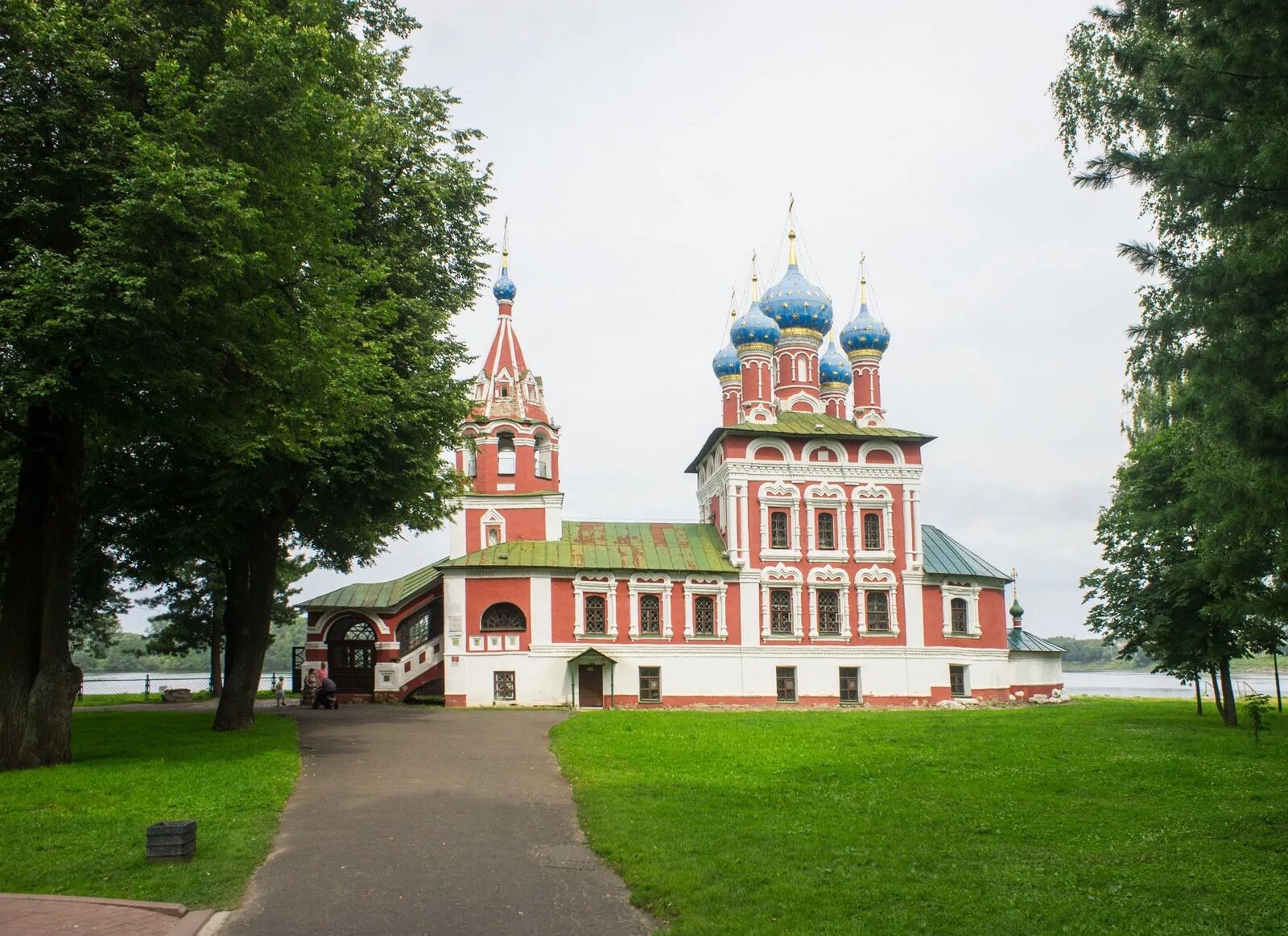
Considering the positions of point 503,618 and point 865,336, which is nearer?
point 503,618

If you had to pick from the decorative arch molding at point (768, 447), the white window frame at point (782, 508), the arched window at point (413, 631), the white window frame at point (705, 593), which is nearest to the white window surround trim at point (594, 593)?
the white window frame at point (705, 593)

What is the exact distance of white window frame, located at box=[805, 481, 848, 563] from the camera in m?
34.1

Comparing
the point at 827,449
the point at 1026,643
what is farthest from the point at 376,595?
the point at 1026,643

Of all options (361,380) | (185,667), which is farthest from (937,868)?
(185,667)

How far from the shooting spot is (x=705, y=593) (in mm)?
33125

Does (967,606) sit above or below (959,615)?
above

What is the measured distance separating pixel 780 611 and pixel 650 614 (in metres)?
4.37

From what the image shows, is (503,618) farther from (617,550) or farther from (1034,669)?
(1034,669)

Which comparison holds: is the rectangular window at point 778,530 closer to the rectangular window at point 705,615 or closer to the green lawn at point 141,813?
the rectangular window at point 705,615

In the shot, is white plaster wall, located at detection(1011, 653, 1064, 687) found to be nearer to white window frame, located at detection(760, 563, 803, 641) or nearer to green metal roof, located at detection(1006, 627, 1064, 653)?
green metal roof, located at detection(1006, 627, 1064, 653)

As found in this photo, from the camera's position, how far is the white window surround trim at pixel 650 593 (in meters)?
32.6

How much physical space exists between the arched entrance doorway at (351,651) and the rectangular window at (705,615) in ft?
36.5

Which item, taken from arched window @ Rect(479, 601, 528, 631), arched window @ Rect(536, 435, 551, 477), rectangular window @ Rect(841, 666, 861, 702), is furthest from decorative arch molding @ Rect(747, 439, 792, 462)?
arched window @ Rect(479, 601, 528, 631)

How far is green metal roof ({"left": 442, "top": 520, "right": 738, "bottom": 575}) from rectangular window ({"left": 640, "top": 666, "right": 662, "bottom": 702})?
321 cm
